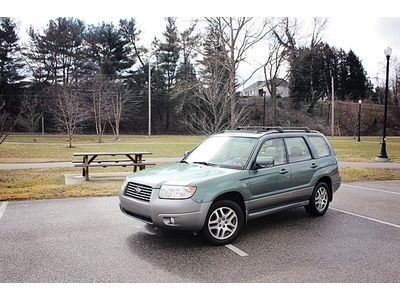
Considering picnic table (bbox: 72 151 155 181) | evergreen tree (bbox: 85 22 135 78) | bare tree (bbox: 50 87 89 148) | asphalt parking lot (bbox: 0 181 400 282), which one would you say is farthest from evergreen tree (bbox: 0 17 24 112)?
asphalt parking lot (bbox: 0 181 400 282)

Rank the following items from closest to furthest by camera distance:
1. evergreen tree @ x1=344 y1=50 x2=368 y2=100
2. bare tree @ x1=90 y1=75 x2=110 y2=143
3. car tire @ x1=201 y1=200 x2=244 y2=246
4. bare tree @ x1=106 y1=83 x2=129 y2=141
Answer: car tire @ x1=201 y1=200 x2=244 y2=246
bare tree @ x1=90 y1=75 x2=110 y2=143
bare tree @ x1=106 y1=83 x2=129 y2=141
evergreen tree @ x1=344 y1=50 x2=368 y2=100

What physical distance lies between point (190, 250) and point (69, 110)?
2061 centimetres

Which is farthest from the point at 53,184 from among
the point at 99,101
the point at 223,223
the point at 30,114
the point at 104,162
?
the point at 30,114

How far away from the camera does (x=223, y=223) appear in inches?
177

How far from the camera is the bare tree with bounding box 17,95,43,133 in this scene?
26.8 meters

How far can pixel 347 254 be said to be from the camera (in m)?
4.18

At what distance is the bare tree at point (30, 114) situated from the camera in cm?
2678

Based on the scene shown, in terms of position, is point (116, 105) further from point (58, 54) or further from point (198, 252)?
point (198, 252)

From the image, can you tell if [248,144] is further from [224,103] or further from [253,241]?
[224,103]

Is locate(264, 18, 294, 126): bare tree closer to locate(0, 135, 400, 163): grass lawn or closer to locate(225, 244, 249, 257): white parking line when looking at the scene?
locate(0, 135, 400, 163): grass lawn

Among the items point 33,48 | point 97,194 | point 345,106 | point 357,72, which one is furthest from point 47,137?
point 357,72

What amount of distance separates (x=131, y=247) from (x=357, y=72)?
39294 mm

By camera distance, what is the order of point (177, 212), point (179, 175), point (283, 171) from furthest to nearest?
point (283, 171) < point (179, 175) < point (177, 212)

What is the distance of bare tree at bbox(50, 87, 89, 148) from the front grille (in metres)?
18.1
